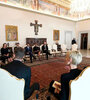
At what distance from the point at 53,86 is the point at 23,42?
21.4 ft

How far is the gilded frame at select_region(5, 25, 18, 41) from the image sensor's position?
6.70 m

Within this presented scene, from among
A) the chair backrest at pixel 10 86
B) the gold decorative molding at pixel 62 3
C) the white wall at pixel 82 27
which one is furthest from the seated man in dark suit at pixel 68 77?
the white wall at pixel 82 27

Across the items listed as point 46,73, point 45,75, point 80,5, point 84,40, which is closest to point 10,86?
point 45,75

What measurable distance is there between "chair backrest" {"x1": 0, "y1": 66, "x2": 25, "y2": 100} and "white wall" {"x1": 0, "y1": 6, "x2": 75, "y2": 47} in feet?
20.1

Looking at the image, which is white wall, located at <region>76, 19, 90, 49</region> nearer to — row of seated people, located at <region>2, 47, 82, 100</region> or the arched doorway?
the arched doorway

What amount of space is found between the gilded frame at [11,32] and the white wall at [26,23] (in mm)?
240

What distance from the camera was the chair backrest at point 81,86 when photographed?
40.6 inches

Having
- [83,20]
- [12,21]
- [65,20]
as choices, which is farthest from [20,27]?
[83,20]

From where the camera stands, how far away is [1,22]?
6379 mm

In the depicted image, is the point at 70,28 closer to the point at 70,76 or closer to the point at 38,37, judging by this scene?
the point at 38,37

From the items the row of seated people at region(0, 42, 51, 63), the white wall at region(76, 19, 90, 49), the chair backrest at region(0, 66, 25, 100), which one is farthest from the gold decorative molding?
the chair backrest at region(0, 66, 25, 100)

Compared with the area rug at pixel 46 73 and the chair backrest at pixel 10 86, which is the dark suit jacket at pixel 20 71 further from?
the area rug at pixel 46 73

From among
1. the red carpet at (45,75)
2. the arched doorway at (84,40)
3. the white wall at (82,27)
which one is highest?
the white wall at (82,27)

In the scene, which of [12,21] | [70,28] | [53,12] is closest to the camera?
[12,21]
